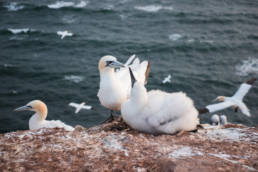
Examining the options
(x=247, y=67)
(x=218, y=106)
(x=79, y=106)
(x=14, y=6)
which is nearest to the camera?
(x=218, y=106)

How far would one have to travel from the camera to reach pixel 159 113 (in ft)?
16.1

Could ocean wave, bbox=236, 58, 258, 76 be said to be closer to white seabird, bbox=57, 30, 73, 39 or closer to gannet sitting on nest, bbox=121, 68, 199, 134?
white seabird, bbox=57, 30, 73, 39

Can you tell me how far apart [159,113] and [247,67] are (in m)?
20.0

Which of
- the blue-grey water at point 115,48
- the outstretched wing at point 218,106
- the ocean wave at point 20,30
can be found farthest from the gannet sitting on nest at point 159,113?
the ocean wave at point 20,30

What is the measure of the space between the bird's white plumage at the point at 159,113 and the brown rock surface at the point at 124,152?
21 cm

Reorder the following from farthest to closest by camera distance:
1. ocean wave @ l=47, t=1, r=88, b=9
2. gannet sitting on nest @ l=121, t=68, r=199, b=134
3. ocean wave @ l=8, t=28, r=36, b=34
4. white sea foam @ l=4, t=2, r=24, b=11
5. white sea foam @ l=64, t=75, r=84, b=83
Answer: white sea foam @ l=4, t=2, r=24, b=11 < ocean wave @ l=47, t=1, r=88, b=9 < ocean wave @ l=8, t=28, r=36, b=34 < white sea foam @ l=64, t=75, r=84, b=83 < gannet sitting on nest @ l=121, t=68, r=199, b=134

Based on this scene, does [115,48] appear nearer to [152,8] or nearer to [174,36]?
[174,36]

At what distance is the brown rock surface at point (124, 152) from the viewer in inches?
142

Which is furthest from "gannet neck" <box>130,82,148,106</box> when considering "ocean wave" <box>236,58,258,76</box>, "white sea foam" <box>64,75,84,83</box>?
"ocean wave" <box>236,58,258,76</box>

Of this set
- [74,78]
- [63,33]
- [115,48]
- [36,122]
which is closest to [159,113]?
[36,122]

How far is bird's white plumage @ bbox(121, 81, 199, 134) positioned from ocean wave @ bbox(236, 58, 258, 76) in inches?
730

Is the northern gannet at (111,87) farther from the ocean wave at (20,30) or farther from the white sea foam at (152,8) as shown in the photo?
the white sea foam at (152,8)

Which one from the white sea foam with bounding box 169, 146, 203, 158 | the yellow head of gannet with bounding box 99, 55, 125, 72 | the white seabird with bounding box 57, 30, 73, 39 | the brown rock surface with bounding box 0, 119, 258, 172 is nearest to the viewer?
the brown rock surface with bounding box 0, 119, 258, 172

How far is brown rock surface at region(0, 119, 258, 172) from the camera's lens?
3.62m
